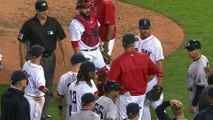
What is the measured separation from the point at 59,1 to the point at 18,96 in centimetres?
918

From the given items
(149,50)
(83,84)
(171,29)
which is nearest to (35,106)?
(83,84)

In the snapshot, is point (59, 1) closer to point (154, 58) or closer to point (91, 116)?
point (154, 58)

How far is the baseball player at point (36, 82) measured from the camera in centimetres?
793

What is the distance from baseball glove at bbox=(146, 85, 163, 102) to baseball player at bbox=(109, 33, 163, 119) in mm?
117

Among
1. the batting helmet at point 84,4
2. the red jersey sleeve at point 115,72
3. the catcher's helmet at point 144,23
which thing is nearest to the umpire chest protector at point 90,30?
the batting helmet at point 84,4

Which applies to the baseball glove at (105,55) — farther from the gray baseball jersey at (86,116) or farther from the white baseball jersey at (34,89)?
the gray baseball jersey at (86,116)

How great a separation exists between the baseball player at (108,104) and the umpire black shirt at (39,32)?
7.19 feet

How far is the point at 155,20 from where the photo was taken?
575 inches

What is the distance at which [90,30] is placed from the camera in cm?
916

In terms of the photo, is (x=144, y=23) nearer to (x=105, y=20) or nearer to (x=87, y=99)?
(x=105, y=20)

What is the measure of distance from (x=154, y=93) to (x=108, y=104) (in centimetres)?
120

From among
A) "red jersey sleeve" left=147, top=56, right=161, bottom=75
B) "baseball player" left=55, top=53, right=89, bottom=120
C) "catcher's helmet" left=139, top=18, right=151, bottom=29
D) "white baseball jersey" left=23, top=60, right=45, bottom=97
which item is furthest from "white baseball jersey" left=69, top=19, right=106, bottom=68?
"red jersey sleeve" left=147, top=56, right=161, bottom=75

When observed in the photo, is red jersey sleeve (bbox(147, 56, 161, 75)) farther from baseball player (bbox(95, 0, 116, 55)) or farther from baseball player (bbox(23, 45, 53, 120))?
baseball player (bbox(95, 0, 116, 55))

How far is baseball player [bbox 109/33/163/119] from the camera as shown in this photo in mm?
7707
